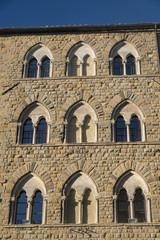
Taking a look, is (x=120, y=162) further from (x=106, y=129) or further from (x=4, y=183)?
(x=4, y=183)

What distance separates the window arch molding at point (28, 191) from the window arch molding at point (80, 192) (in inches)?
26.9

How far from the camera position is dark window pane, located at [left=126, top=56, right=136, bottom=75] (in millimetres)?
15406

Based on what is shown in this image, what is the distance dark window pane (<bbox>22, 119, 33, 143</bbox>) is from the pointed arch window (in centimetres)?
198

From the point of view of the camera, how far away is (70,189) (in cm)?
1324

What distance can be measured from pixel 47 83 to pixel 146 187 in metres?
5.44

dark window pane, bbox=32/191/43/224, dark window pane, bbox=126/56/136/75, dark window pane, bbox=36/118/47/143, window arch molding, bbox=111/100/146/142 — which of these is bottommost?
dark window pane, bbox=32/191/43/224

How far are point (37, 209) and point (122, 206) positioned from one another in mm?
2812

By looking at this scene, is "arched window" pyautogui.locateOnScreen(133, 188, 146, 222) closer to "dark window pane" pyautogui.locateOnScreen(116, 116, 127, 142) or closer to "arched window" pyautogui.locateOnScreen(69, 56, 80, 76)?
"dark window pane" pyautogui.locateOnScreen(116, 116, 127, 142)

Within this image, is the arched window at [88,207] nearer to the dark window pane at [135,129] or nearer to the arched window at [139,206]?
the arched window at [139,206]

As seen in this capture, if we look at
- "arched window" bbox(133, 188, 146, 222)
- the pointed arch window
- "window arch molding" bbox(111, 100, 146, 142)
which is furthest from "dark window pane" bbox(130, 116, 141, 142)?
the pointed arch window

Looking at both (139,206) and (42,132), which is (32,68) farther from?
(139,206)

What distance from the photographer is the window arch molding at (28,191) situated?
→ 13.0 m

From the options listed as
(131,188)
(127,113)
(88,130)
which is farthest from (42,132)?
(131,188)

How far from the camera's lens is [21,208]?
13.2m
